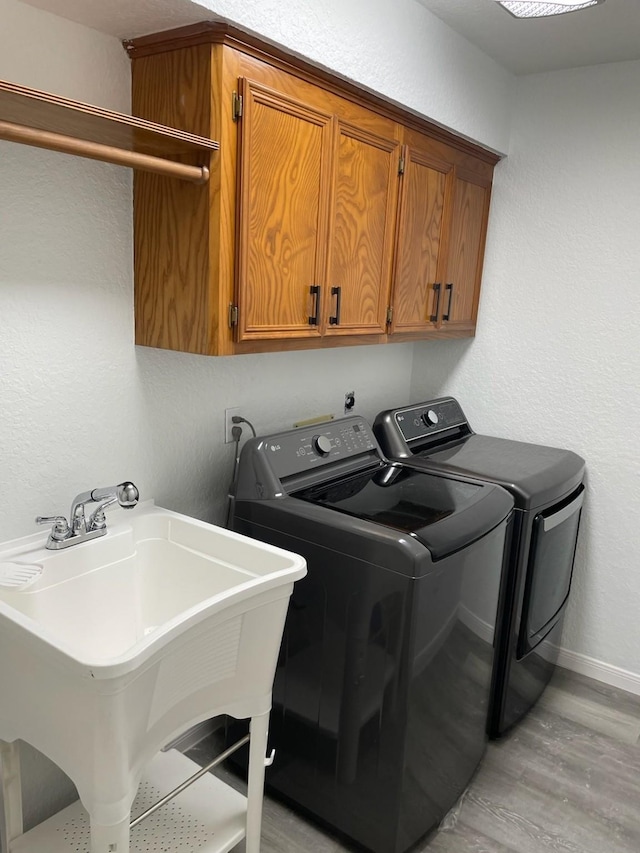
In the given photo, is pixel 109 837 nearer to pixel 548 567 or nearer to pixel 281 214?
pixel 281 214

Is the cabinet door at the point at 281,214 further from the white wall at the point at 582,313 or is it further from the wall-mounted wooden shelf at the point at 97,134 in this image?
the white wall at the point at 582,313

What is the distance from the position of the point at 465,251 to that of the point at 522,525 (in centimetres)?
111

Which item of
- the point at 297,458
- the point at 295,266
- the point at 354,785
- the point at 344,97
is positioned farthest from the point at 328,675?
the point at 344,97

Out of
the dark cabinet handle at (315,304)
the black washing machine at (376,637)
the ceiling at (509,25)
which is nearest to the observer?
the ceiling at (509,25)

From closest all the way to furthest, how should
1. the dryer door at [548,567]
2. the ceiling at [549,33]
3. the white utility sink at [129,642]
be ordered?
the white utility sink at [129,642] → the ceiling at [549,33] → the dryer door at [548,567]

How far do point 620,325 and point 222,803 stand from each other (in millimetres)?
2090

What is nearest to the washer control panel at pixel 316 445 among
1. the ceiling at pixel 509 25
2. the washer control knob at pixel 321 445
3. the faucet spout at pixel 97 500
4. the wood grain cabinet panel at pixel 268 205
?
the washer control knob at pixel 321 445

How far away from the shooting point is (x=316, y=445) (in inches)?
79.9

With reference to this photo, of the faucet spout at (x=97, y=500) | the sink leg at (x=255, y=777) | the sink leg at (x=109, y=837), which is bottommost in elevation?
the sink leg at (x=255, y=777)

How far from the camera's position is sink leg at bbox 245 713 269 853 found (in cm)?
156

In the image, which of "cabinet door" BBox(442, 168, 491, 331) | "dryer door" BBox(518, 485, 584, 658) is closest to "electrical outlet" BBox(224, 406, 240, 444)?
"cabinet door" BBox(442, 168, 491, 331)

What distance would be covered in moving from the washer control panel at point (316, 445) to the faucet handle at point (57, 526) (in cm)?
58

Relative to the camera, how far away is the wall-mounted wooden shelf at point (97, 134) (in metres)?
1.16

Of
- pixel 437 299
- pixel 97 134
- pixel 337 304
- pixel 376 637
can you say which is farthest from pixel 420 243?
pixel 376 637
